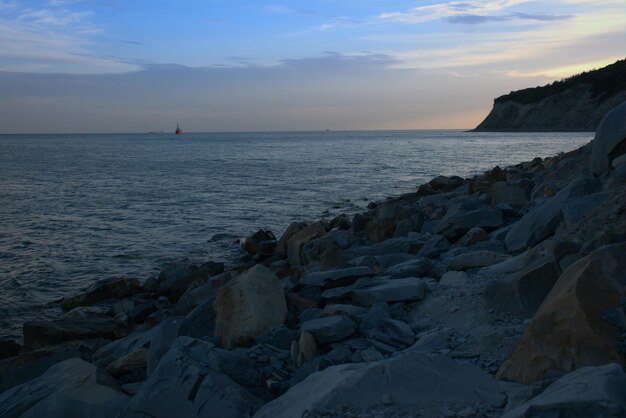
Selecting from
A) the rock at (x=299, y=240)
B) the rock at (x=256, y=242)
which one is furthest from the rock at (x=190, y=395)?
the rock at (x=256, y=242)

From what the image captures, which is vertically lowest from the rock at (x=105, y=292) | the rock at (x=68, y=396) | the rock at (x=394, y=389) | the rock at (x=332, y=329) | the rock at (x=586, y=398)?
the rock at (x=105, y=292)

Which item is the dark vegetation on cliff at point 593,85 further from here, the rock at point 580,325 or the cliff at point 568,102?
the rock at point 580,325

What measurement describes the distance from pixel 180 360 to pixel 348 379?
1507mm

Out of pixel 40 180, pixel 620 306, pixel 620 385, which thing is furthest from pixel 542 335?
pixel 40 180

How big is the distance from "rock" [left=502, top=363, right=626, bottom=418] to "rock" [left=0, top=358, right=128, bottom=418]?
10.4 feet

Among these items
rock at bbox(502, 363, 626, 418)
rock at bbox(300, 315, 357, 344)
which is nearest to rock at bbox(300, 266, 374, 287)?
rock at bbox(300, 315, 357, 344)

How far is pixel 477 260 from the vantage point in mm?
6867

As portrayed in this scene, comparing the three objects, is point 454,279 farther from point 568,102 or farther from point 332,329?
point 568,102

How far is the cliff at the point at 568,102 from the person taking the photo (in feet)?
250

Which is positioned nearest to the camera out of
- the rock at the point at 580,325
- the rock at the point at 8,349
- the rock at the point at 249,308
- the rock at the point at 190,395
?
the rock at the point at 580,325

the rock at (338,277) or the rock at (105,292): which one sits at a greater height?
the rock at (338,277)

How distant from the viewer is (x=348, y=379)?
3.77 m

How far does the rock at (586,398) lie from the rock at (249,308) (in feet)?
11.0

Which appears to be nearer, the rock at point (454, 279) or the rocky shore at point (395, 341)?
the rocky shore at point (395, 341)
